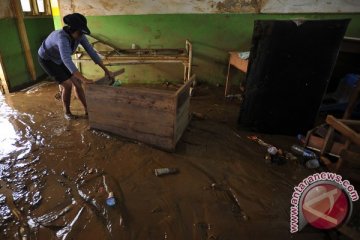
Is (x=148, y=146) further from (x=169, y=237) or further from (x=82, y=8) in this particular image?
(x=82, y=8)

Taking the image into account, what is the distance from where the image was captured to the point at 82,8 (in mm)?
4477

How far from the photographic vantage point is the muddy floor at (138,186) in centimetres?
177

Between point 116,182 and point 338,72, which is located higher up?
point 338,72

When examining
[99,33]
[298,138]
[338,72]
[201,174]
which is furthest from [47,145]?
[338,72]

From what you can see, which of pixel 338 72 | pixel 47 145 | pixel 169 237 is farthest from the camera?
pixel 338 72

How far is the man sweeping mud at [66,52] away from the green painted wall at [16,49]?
1.70 metres

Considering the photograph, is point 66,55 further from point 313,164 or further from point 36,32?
point 36,32

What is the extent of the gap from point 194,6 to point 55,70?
275 centimetres

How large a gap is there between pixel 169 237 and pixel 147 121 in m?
1.28

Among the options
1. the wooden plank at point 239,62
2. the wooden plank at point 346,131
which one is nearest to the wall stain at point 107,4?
the wooden plank at point 239,62

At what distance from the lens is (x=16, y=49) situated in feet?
14.8

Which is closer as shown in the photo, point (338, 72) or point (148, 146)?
point (148, 146)

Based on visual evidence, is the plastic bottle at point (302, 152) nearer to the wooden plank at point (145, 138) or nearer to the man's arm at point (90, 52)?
the wooden plank at point (145, 138)

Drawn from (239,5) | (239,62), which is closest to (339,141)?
(239,62)
